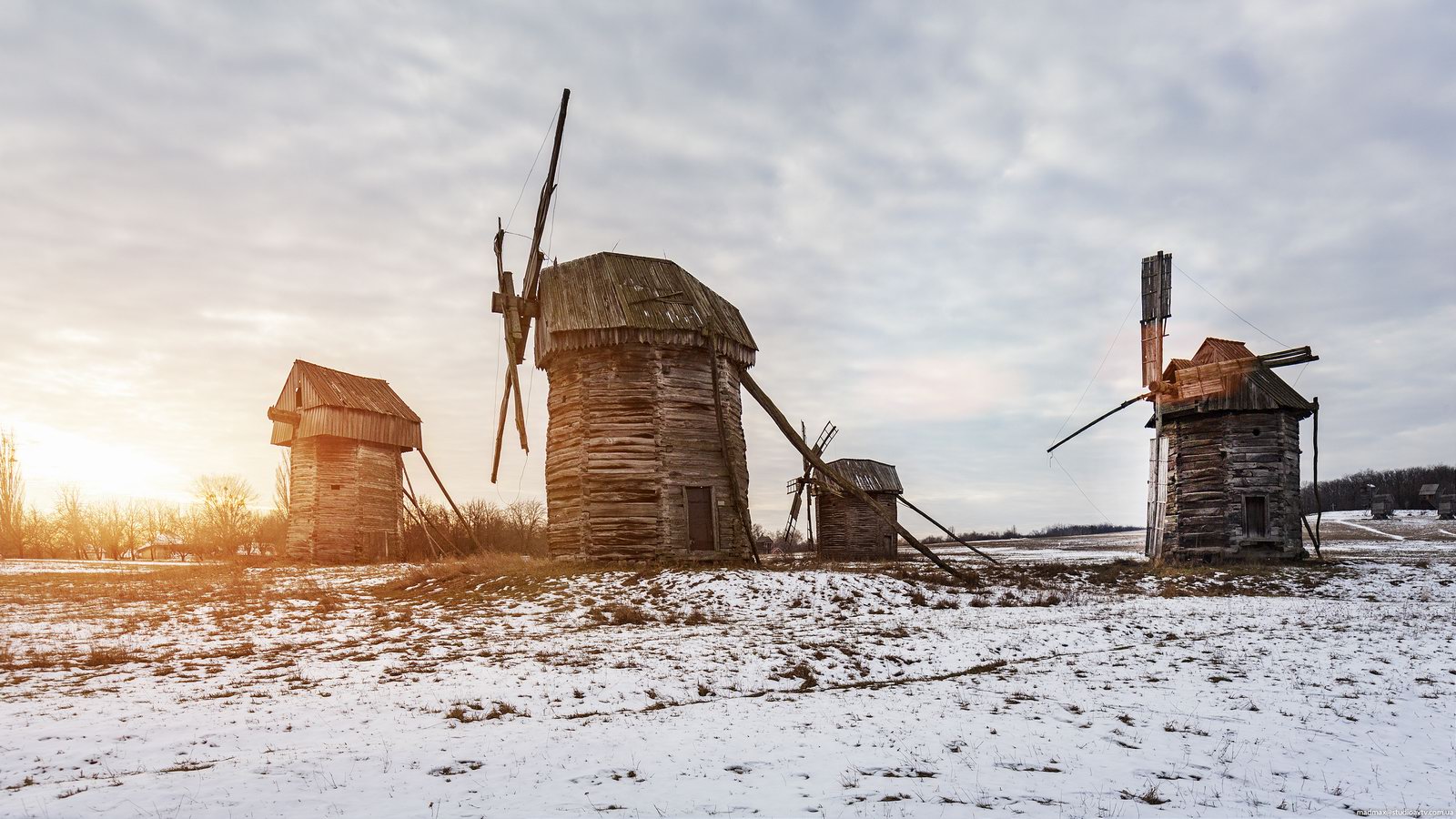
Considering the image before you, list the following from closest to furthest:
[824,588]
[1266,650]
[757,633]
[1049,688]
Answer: [1049,688] → [1266,650] → [757,633] → [824,588]

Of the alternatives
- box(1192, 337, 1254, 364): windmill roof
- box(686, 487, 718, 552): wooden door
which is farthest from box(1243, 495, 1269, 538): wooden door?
box(686, 487, 718, 552): wooden door

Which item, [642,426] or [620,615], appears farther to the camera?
[642,426]

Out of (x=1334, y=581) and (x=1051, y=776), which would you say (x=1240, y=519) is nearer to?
(x=1334, y=581)

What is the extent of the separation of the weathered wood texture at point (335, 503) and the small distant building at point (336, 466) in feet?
0.13

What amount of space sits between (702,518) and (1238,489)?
20.5 meters

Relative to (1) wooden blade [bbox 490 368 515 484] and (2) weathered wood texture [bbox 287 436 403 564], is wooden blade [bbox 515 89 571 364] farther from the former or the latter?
(2) weathered wood texture [bbox 287 436 403 564]

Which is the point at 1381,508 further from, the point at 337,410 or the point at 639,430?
the point at 337,410

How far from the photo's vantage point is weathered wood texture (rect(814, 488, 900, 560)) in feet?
128

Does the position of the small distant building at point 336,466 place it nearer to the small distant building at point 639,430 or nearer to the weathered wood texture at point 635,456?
the small distant building at point 639,430

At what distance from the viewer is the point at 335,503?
35.2m

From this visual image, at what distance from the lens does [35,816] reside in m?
5.70

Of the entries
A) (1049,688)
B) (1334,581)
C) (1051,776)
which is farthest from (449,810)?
(1334,581)

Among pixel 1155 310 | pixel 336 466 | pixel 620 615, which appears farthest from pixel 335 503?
pixel 1155 310

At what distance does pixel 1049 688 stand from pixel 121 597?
23.4 metres
